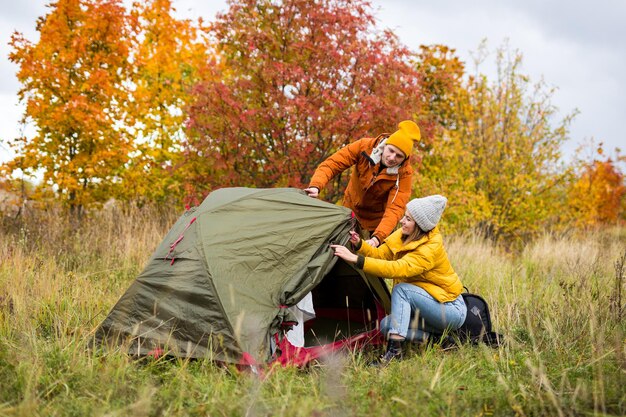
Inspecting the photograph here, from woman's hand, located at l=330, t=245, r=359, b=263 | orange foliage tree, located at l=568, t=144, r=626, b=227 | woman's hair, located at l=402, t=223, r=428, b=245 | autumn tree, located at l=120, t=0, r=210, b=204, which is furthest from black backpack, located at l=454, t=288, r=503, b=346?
orange foliage tree, located at l=568, t=144, r=626, b=227

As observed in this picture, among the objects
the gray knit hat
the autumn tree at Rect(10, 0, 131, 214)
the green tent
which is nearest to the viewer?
the green tent

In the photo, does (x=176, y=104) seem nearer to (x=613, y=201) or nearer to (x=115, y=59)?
(x=115, y=59)

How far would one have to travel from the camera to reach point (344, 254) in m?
3.63

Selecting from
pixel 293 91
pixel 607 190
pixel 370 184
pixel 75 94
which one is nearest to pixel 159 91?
pixel 75 94

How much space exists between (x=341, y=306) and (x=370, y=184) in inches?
44.7

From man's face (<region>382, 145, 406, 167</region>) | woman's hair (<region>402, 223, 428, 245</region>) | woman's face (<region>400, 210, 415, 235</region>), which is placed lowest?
woman's hair (<region>402, 223, 428, 245</region>)

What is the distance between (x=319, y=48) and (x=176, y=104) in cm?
348

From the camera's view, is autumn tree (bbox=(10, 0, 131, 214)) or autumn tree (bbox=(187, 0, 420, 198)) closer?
autumn tree (bbox=(187, 0, 420, 198))

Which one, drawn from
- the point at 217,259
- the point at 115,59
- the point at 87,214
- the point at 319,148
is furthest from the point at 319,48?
the point at 87,214

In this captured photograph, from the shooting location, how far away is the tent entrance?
4508mm

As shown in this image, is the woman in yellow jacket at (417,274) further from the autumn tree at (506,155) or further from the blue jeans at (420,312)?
the autumn tree at (506,155)

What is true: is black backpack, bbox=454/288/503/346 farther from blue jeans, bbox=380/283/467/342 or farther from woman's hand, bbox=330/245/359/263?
woman's hand, bbox=330/245/359/263

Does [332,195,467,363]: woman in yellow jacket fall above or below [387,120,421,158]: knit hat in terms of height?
below

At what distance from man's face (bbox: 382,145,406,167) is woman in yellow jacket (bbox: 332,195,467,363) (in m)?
0.65
